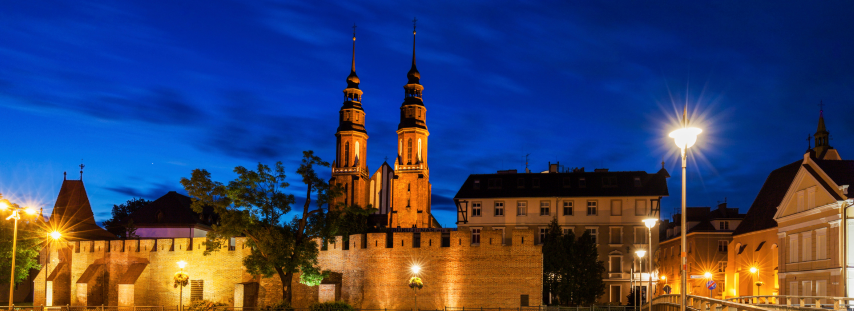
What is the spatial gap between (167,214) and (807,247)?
7534 centimetres

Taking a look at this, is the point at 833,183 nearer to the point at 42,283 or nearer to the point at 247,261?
the point at 247,261

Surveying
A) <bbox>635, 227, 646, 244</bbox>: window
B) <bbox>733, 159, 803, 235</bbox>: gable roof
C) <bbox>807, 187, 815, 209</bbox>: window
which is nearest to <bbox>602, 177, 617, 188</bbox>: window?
<bbox>635, 227, 646, 244</bbox>: window

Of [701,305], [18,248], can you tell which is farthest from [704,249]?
[18,248]

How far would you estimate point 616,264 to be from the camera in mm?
61156

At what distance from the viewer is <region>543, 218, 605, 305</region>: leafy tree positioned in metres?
49.2

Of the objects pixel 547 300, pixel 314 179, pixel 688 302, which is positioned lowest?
pixel 547 300

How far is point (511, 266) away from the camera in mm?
43375

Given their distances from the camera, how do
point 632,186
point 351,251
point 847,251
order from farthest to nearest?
point 632,186, point 351,251, point 847,251

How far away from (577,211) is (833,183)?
24.0 metres

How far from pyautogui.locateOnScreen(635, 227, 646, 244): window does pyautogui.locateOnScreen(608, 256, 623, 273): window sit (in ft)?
7.04

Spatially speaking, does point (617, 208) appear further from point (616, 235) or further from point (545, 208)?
point (545, 208)

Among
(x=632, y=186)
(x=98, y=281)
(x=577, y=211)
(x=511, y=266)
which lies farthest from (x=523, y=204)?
(x=98, y=281)

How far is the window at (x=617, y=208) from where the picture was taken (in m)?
61.9

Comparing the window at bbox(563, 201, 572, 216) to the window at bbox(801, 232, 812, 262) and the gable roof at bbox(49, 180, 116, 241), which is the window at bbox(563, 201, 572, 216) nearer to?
the window at bbox(801, 232, 812, 262)
